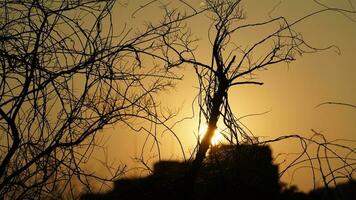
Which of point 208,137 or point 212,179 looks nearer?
point 208,137

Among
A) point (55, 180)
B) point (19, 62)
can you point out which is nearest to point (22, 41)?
point (19, 62)

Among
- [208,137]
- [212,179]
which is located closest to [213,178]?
[212,179]

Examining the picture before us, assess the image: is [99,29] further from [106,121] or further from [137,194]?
[137,194]

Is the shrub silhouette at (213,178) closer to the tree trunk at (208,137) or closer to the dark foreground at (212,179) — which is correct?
the dark foreground at (212,179)

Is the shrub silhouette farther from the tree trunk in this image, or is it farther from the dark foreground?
the tree trunk

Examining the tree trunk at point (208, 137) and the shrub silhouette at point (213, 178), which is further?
the shrub silhouette at point (213, 178)

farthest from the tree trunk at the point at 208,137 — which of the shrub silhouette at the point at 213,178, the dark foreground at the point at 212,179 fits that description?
the shrub silhouette at the point at 213,178

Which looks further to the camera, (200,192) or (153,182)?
(200,192)

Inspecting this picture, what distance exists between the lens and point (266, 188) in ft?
23.3

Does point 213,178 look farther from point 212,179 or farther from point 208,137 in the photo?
point 208,137

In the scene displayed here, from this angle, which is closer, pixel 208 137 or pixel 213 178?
pixel 208 137

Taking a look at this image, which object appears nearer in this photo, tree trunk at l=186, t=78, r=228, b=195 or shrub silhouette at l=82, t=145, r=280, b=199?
tree trunk at l=186, t=78, r=228, b=195

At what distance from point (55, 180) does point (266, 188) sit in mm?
4700

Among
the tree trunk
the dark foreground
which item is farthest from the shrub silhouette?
the tree trunk
